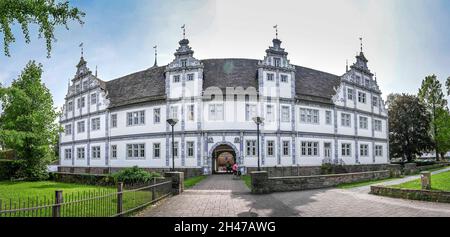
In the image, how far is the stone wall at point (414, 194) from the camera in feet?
38.2

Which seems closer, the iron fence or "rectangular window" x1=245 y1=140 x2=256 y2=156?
the iron fence

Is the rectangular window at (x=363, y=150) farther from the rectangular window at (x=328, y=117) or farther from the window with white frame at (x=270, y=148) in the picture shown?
the window with white frame at (x=270, y=148)

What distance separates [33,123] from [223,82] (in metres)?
17.6

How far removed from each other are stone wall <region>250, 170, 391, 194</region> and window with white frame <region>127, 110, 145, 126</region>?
67.1 feet

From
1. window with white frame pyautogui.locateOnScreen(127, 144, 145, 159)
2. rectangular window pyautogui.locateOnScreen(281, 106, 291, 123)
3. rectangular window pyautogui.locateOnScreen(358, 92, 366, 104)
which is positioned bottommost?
window with white frame pyautogui.locateOnScreen(127, 144, 145, 159)

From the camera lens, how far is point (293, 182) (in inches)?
643

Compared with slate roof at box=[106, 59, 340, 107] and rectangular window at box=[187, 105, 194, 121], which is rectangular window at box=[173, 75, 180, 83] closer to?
slate roof at box=[106, 59, 340, 107]

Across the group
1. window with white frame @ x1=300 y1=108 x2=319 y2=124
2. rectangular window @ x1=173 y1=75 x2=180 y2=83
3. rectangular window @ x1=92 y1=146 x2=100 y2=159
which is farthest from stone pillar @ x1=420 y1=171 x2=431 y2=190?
rectangular window @ x1=92 y1=146 x2=100 y2=159

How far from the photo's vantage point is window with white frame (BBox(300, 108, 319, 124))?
104ft

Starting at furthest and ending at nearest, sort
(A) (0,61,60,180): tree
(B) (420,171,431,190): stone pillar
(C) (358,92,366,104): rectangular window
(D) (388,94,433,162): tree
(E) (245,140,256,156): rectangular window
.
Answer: (D) (388,94,433,162): tree → (C) (358,92,366,104): rectangular window → (E) (245,140,256,156): rectangular window → (A) (0,61,60,180): tree → (B) (420,171,431,190): stone pillar

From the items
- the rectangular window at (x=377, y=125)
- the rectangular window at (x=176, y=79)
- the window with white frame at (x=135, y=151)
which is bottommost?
the window with white frame at (x=135, y=151)

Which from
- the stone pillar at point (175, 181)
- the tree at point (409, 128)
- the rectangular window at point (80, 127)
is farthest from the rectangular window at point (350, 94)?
the rectangular window at point (80, 127)

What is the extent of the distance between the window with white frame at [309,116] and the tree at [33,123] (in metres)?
24.1
